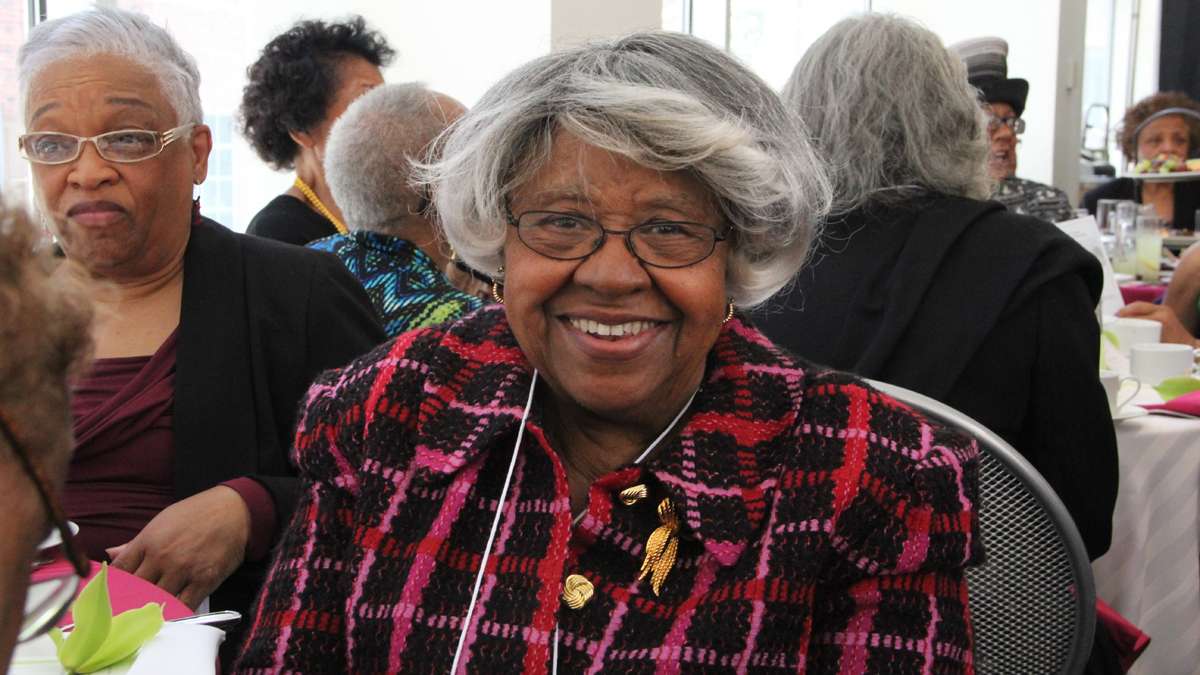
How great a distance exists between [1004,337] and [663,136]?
109cm

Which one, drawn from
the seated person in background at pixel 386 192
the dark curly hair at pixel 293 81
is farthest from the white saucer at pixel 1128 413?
the dark curly hair at pixel 293 81

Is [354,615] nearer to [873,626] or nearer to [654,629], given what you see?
[654,629]

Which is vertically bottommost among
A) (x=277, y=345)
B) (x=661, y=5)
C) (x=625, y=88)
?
(x=277, y=345)

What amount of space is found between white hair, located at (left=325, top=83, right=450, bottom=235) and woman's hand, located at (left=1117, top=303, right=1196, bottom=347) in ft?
7.42

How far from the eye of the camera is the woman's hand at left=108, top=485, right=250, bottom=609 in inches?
67.1

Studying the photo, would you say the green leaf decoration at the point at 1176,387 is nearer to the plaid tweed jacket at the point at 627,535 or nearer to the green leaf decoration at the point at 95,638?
the plaid tweed jacket at the point at 627,535

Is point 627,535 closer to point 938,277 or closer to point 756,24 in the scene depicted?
point 938,277

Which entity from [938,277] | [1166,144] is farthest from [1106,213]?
[938,277]

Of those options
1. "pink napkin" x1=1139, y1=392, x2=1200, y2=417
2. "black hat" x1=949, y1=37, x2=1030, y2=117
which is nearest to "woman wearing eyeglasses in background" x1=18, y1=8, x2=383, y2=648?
"pink napkin" x1=1139, y1=392, x2=1200, y2=417

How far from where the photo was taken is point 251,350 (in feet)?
6.77

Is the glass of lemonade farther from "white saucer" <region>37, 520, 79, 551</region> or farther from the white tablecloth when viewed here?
"white saucer" <region>37, 520, 79, 551</region>

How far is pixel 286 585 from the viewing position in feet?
4.62

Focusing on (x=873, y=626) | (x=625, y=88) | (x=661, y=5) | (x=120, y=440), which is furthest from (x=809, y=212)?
(x=661, y=5)

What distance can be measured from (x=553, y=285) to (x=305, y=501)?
1.39 feet
